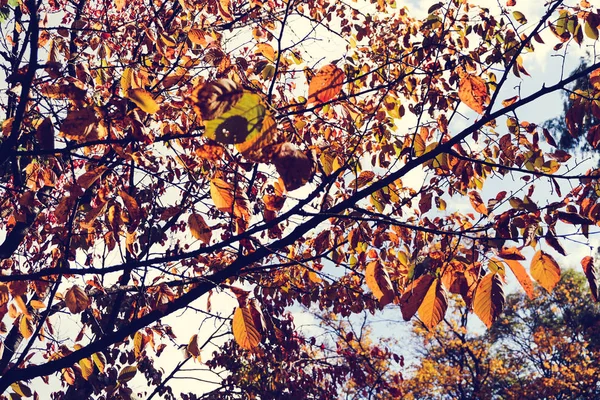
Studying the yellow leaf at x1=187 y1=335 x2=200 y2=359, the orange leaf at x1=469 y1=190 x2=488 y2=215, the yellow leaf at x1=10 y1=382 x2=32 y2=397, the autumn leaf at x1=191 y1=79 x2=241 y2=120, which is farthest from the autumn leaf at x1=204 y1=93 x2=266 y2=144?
the yellow leaf at x1=10 y1=382 x2=32 y2=397

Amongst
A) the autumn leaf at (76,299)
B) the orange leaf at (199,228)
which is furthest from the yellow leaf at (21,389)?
the orange leaf at (199,228)

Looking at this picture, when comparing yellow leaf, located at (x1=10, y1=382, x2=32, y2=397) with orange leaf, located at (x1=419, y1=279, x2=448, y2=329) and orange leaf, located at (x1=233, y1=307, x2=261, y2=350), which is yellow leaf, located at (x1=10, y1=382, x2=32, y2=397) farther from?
orange leaf, located at (x1=419, y1=279, x2=448, y2=329)

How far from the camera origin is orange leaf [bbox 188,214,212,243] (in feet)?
7.50

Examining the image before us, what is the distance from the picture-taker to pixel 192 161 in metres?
4.07

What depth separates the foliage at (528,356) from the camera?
1895 cm

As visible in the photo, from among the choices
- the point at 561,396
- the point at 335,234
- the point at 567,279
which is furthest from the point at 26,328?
the point at 567,279

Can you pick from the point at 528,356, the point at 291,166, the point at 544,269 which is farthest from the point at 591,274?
the point at 528,356

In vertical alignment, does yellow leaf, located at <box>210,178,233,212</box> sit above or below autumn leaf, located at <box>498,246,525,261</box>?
above

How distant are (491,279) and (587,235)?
0.77 m

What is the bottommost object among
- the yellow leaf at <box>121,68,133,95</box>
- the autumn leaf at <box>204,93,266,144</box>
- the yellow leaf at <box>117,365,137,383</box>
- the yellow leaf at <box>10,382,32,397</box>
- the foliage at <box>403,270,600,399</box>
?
the autumn leaf at <box>204,93,266,144</box>

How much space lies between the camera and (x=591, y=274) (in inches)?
71.9

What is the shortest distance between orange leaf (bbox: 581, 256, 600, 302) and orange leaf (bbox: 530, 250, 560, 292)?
0.11 m

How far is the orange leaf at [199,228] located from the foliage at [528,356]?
18.1 meters

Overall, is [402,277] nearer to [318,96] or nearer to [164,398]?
[318,96]
